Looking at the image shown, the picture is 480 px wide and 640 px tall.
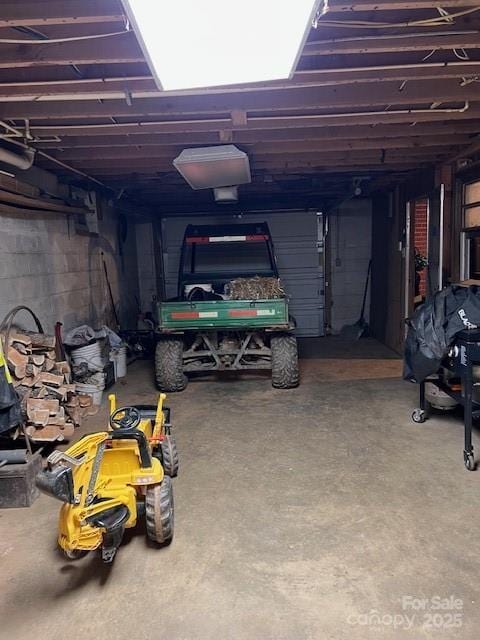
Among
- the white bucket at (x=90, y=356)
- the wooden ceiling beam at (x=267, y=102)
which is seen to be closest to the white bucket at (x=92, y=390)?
the white bucket at (x=90, y=356)

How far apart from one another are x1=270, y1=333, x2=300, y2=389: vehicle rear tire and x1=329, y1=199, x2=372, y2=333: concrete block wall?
3707 millimetres

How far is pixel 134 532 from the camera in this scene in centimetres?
247

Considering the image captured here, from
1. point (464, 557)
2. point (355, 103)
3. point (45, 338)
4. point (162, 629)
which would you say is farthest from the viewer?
point (45, 338)

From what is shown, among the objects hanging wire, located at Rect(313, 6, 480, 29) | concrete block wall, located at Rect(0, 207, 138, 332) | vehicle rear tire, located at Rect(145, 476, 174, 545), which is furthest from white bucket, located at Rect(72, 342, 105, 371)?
hanging wire, located at Rect(313, 6, 480, 29)

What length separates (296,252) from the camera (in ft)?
26.8

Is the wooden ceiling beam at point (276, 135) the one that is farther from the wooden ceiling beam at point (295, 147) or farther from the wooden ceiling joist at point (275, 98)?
the wooden ceiling beam at point (295, 147)

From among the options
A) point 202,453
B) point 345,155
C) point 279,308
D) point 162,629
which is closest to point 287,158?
point 345,155

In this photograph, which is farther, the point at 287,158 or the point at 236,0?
the point at 287,158

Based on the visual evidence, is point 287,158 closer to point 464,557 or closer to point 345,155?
point 345,155

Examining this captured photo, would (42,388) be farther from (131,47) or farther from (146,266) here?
(146,266)

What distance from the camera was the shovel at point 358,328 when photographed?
8.01 m

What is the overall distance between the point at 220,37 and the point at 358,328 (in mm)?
7051

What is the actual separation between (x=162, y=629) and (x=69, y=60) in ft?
8.82

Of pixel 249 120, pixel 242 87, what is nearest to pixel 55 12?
pixel 242 87
